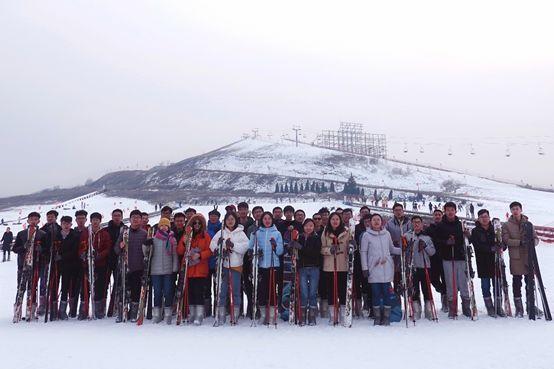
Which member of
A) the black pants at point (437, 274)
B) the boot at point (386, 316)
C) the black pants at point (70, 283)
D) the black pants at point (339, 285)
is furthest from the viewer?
the black pants at point (437, 274)

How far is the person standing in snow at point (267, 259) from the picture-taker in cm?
817

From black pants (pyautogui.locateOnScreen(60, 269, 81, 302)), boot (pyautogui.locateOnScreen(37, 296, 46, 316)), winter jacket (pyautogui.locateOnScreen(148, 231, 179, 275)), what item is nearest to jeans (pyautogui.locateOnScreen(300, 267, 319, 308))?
winter jacket (pyautogui.locateOnScreen(148, 231, 179, 275))

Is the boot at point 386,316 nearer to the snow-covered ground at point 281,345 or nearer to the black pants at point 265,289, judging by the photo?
the snow-covered ground at point 281,345

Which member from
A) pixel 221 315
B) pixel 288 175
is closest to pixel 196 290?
pixel 221 315

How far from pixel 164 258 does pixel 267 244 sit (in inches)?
77.5

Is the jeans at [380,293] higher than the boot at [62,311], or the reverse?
the jeans at [380,293]

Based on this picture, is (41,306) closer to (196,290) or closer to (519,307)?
(196,290)

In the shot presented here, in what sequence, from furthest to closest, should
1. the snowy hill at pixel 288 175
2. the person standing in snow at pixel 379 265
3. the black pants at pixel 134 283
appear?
the snowy hill at pixel 288 175
the black pants at pixel 134 283
the person standing in snow at pixel 379 265

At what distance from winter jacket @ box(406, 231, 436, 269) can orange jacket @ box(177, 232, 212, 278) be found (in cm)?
384

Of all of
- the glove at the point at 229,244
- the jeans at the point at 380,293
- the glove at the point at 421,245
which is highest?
the glove at the point at 229,244

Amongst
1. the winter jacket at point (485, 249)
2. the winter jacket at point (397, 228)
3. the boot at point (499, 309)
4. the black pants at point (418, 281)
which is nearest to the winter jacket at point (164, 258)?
the winter jacket at point (397, 228)

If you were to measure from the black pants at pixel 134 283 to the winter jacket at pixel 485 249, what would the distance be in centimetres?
651

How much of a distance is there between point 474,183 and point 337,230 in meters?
122

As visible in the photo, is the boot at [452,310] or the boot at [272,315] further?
the boot at [452,310]
